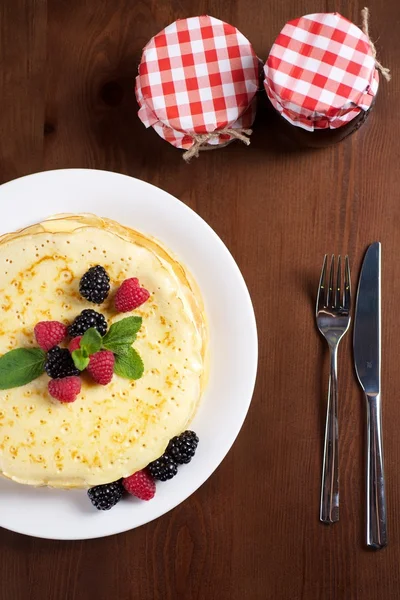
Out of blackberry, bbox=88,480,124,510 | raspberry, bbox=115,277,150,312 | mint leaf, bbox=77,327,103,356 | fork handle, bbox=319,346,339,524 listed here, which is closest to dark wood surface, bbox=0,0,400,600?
fork handle, bbox=319,346,339,524

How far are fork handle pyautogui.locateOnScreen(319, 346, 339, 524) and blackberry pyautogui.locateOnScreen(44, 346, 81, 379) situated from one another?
0.68 meters

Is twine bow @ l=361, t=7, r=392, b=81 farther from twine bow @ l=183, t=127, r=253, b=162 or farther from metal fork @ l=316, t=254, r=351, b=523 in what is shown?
metal fork @ l=316, t=254, r=351, b=523

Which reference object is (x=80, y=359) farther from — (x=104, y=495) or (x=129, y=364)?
(x=104, y=495)

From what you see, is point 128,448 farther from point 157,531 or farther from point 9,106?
point 9,106

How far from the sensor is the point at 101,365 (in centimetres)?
133

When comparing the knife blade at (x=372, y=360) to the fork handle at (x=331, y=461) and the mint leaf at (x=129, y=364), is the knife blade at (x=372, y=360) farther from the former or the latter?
the mint leaf at (x=129, y=364)

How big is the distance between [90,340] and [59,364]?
9cm

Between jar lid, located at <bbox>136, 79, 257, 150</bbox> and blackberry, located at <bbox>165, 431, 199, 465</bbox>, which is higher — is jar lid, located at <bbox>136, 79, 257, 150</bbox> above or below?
above

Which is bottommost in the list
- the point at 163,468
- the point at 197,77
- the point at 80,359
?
the point at 163,468

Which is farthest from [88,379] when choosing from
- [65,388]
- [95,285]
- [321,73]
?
[321,73]

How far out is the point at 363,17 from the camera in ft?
5.30

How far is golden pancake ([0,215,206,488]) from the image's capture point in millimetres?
1407

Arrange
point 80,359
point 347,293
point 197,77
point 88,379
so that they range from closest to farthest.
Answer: point 80,359, point 88,379, point 197,77, point 347,293

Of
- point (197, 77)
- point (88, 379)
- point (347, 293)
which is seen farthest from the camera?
point (347, 293)
